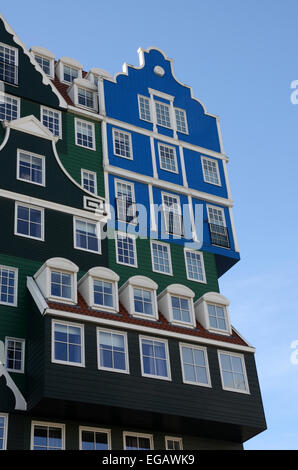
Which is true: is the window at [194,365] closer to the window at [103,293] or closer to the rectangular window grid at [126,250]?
the window at [103,293]

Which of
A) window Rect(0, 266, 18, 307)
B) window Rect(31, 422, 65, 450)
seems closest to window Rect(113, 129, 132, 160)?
window Rect(0, 266, 18, 307)

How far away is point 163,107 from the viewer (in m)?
51.2

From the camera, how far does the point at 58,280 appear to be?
3744cm

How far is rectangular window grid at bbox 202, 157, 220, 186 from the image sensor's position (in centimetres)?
4975

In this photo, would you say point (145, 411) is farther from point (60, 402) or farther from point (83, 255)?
point (83, 255)

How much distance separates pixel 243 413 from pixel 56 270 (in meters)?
12.3

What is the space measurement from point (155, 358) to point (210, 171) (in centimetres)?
1715

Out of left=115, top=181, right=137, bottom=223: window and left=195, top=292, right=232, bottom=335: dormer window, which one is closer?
left=195, top=292, right=232, bottom=335: dormer window

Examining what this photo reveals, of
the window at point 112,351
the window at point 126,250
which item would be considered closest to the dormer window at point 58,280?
the window at point 112,351

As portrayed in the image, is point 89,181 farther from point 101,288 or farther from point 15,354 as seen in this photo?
point 15,354

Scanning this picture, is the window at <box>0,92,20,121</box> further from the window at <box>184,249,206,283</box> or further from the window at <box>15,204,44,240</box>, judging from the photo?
the window at <box>184,249,206,283</box>

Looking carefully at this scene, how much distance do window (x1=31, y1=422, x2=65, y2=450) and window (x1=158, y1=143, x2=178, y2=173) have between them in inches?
776

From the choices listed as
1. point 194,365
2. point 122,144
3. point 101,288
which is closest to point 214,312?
point 194,365
